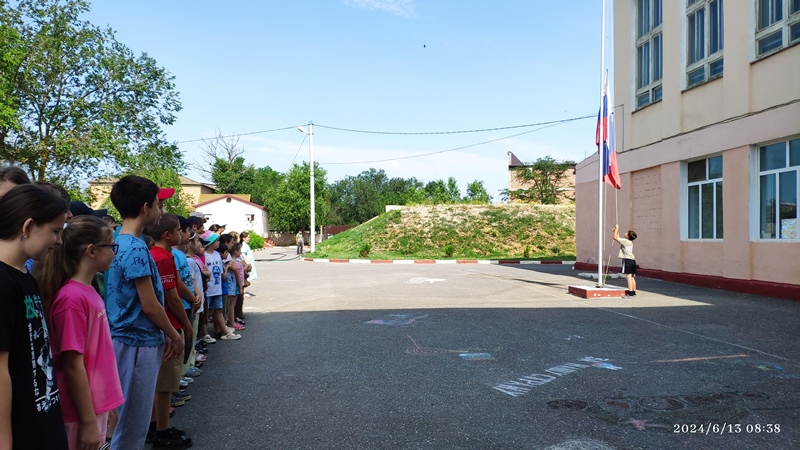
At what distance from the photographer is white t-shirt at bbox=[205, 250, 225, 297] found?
290 inches

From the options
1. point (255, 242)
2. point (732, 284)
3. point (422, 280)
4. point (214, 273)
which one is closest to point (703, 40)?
point (732, 284)

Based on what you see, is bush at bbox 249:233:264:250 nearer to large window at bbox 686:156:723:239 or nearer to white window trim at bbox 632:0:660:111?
white window trim at bbox 632:0:660:111

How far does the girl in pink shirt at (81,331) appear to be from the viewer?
7.54 ft

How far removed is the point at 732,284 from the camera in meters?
13.5

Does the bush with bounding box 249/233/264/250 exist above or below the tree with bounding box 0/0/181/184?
below

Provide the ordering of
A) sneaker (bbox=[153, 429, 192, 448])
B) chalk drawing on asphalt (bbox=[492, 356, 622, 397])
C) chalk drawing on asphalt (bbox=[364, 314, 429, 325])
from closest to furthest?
sneaker (bbox=[153, 429, 192, 448]) < chalk drawing on asphalt (bbox=[492, 356, 622, 397]) < chalk drawing on asphalt (bbox=[364, 314, 429, 325])

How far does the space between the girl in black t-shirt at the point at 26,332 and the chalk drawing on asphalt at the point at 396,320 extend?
7.13 m

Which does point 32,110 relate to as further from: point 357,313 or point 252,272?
point 357,313

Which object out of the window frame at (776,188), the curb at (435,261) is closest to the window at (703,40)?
the window frame at (776,188)

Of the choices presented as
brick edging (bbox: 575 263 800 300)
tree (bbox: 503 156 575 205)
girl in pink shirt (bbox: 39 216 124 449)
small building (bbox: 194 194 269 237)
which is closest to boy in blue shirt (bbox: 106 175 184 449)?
girl in pink shirt (bbox: 39 216 124 449)

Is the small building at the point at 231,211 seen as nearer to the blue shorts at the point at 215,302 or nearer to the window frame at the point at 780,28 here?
the window frame at the point at 780,28

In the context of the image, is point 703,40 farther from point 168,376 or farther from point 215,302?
point 168,376

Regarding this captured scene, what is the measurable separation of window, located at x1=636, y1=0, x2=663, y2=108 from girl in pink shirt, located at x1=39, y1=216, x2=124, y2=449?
709 inches

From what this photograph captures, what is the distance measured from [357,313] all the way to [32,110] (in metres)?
15.1
